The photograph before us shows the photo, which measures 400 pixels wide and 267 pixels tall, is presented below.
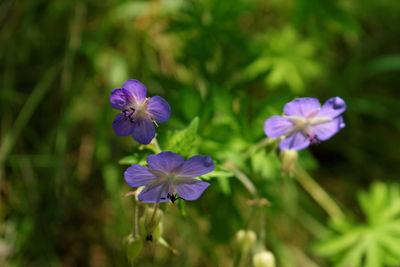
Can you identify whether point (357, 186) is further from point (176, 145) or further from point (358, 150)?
point (176, 145)

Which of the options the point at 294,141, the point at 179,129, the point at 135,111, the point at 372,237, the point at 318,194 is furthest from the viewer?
the point at 318,194

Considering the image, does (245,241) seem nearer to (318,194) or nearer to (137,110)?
(137,110)

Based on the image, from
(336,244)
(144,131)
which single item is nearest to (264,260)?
(144,131)

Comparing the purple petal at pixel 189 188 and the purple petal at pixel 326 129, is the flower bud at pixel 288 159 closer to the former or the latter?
the purple petal at pixel 326 129

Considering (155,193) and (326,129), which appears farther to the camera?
(326,129)

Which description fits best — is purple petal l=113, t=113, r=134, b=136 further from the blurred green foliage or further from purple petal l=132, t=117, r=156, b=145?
the blurred green foliage

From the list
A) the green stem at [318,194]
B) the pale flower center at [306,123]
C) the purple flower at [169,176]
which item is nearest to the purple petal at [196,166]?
the purple flower at [169,176]

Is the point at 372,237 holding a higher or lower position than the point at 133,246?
lower

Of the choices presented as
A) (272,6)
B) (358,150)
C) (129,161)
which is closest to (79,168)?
(129,161)
